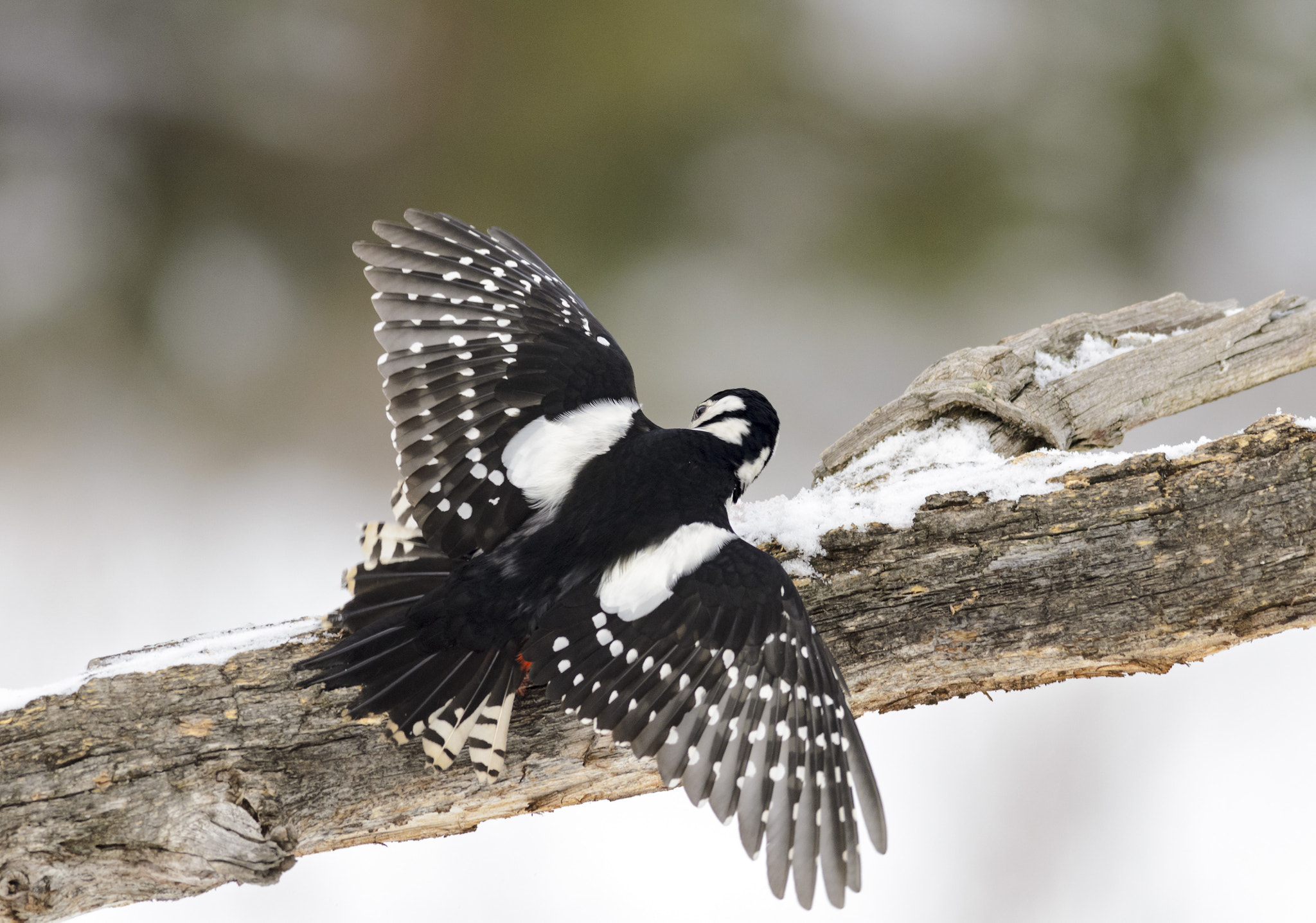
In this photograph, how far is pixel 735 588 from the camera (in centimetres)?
169

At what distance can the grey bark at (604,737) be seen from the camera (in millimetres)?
1784

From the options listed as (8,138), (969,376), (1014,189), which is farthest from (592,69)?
(969,376)

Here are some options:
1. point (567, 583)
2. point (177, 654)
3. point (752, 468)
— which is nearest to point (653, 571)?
point (567, 583)

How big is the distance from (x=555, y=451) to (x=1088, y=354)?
183 centimetres

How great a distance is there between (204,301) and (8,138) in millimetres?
1380

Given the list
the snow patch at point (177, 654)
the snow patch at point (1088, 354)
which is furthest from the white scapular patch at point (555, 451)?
the snow patch at point (1088, 354)

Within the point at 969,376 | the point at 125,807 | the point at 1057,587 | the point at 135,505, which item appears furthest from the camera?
the point at 135,505

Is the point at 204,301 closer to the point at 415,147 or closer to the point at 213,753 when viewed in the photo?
the point at 415,147

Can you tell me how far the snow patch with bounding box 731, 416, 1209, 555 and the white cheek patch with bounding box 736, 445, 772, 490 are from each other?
0.29 feet

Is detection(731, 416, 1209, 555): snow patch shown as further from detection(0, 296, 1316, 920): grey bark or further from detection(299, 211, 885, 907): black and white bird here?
detection(299, 211, 885, 907): black and white bird

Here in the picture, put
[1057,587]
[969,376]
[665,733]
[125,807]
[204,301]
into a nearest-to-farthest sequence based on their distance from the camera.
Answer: [665,733]
[125,807]
[1057,587]
[969,376]
[204,301]

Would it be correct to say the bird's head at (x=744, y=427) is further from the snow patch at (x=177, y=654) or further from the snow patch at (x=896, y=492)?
the snow patch at (x=177, y=654)

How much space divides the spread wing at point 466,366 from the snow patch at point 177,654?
12.7 inches

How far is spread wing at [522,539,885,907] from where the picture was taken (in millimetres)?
1618
